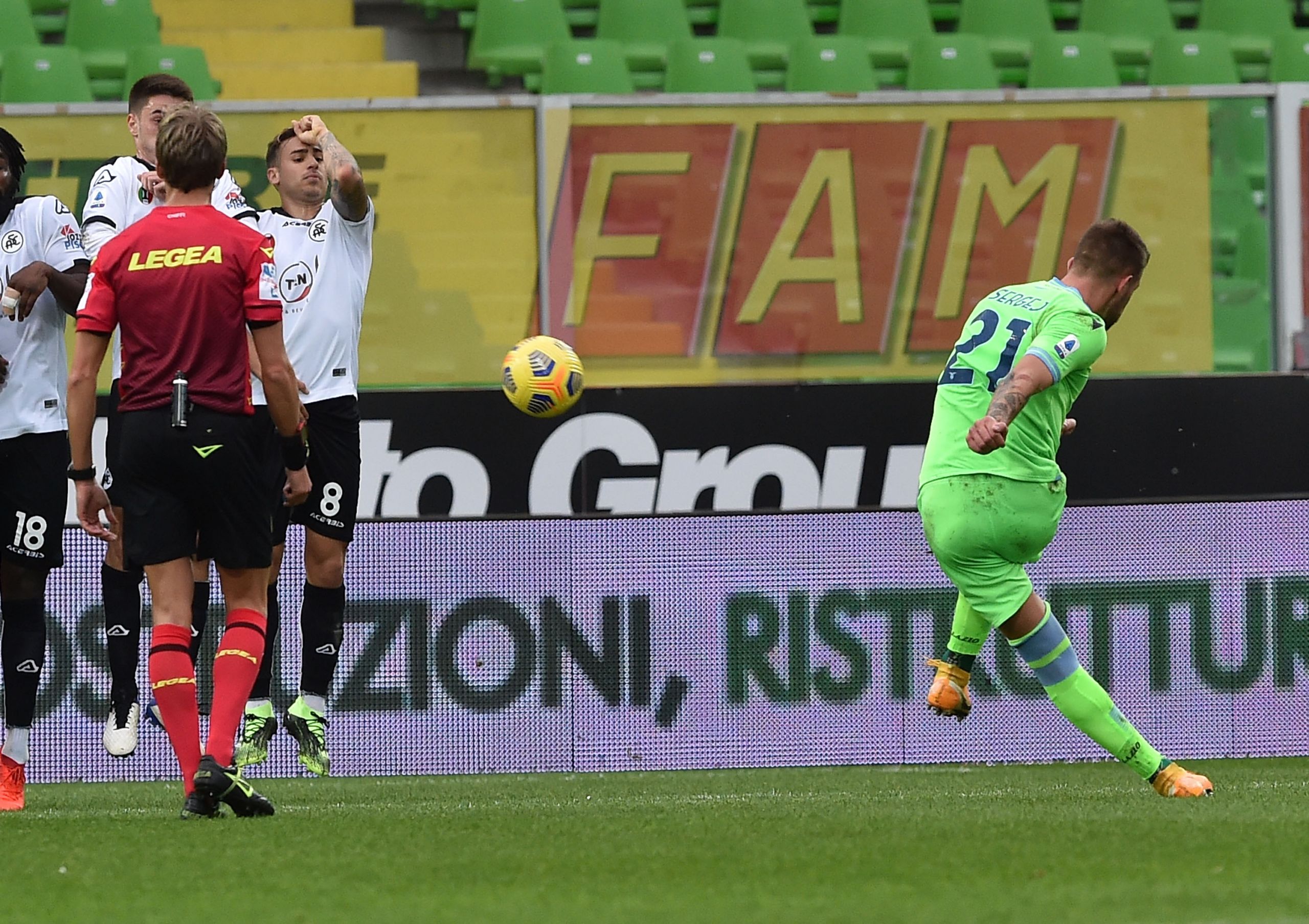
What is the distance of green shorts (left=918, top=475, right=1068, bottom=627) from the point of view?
20.4 feet

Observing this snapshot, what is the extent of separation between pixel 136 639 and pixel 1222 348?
618cm

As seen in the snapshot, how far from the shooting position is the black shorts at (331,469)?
7.27 meters

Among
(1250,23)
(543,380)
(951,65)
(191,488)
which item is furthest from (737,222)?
(191,488)

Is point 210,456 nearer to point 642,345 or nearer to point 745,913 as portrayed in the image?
point 745,913

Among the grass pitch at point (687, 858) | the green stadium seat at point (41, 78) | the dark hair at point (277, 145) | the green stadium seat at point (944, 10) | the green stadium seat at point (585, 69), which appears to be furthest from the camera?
the green stadium seat at point (944, 10)

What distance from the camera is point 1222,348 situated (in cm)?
1088

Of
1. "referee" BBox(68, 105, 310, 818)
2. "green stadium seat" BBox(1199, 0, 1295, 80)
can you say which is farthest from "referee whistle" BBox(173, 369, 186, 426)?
"green stadium seat" BBox(1199, 0, 1295, 80)

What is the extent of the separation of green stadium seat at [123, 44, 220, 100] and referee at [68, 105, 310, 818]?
22.6ft

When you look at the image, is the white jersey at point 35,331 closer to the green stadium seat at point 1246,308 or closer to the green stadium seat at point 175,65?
the green stadium seat at point 175,65

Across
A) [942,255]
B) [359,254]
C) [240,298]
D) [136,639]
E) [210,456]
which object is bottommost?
[136,639]

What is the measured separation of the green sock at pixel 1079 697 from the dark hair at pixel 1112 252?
1.05 metres

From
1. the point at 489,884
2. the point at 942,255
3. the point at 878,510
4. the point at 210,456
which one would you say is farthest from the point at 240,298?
the point at 942,255

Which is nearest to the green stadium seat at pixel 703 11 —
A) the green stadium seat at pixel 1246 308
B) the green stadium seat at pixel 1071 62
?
the green stadium seat at pixel 1071 62

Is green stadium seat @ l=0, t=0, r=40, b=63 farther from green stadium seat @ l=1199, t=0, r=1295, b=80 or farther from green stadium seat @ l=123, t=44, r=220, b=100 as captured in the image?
green stadium seat @ l=1199, t=0, r=1295, b=80
